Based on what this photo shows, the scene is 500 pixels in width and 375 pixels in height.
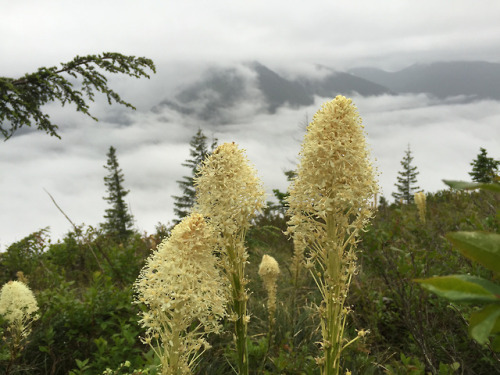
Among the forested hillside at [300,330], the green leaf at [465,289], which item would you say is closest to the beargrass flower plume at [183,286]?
the forested hillside at [300,330]

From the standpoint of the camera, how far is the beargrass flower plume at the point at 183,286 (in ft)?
9.20

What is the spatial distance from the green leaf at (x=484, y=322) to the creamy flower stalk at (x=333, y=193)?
1903 millimetres

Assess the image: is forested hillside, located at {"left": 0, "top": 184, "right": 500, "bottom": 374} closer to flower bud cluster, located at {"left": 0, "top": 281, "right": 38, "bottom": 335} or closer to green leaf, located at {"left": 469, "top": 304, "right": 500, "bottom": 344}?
flower bud cluster, located at {"left": 0, "top": 281, "right": 38, "bottom": 335}

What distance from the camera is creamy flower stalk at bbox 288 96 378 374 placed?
9.21ft

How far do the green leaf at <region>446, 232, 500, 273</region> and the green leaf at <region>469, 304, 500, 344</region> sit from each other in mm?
97

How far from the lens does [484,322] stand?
0.79 m

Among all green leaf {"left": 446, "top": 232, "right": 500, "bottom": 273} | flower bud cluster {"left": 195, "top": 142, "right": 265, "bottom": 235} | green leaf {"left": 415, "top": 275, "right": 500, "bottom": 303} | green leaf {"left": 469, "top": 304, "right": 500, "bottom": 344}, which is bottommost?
flower bud cluster {"left": 195, "top": 142, "right": 265, "bottom": 235}

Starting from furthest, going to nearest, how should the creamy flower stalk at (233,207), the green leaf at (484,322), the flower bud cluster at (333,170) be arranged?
1. the creamy flower stalk at (233,207)
2. the flower bud cluster at (333,170)
3. the green leaf at (484,322)

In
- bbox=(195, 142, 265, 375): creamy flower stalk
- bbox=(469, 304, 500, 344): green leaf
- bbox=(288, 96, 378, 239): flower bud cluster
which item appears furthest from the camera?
bbox=(195, 142, 265, 375): creamy flower stalk

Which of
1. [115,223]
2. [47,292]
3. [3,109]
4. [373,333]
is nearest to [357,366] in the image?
[373,333]

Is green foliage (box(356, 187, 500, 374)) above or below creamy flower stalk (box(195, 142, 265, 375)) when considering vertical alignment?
below

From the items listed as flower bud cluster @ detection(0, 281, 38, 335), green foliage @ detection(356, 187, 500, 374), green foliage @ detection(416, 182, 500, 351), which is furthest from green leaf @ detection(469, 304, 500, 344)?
flower bud cluster @ detection(0, 281, 38, 335)

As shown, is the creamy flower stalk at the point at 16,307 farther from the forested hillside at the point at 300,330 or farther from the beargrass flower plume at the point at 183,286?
the beargrass flower plume at the point at 183,286

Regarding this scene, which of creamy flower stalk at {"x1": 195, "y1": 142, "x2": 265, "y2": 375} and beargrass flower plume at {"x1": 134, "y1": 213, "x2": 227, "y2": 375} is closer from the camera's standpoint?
beargrass flower plume at {"x1": 134, "y1": 213, "x2": 227, "y2": 375}
